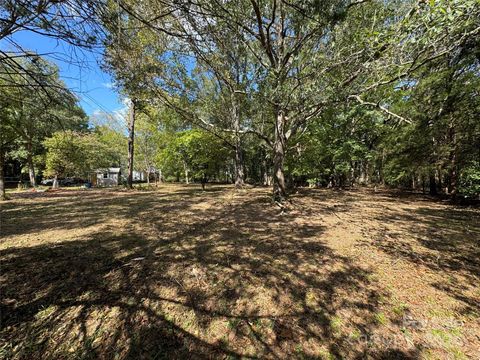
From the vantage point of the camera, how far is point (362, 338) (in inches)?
77.0

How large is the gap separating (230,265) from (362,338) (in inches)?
71.1

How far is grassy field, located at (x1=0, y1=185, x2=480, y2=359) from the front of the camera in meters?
1.88

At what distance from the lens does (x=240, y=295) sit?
253 centimetres

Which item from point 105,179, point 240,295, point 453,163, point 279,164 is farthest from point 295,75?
point 105,179

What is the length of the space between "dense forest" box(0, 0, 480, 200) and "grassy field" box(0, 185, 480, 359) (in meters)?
2.09

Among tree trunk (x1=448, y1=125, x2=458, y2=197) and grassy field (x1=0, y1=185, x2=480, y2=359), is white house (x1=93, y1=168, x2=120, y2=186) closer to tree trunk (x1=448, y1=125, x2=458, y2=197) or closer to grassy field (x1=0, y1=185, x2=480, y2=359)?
grassy field (x1=0, y1=185, x2=480, y2=359)

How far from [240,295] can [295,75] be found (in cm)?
556

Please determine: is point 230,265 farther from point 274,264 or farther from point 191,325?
point 191,325

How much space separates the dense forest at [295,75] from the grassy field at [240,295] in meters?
2.09

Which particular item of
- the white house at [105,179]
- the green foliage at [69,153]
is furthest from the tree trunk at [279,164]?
the white house at [105,179]

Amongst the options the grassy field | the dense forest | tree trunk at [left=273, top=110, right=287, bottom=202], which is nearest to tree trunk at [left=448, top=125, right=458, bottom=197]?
the dense forest

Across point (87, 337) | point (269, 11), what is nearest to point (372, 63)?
point (269, 11)

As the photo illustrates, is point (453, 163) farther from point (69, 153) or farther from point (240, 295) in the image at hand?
point (69, 153)

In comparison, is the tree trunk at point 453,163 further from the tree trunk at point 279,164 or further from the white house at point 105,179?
the white house at point 105,179
